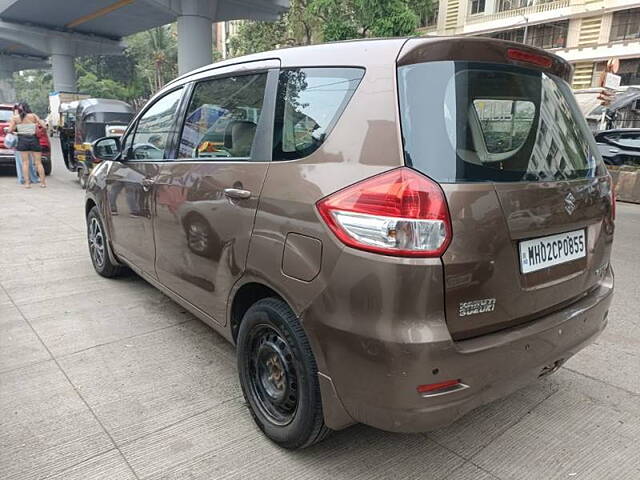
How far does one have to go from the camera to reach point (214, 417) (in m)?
2.59

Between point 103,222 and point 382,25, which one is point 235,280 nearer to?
point 103,222

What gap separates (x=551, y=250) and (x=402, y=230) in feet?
2.49

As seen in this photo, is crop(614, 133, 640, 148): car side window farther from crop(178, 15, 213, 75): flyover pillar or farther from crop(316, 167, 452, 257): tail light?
crop(178, 15, 213, 75): flyover pillar

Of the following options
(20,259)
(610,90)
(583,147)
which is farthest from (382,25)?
(583,147)

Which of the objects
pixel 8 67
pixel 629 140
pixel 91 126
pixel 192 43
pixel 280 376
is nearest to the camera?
pixel 280 376

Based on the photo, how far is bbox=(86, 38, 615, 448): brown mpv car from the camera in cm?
177

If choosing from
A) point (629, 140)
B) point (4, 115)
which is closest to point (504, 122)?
point (629, 140)

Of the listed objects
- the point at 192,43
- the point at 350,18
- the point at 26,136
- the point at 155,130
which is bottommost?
the point at 26,136

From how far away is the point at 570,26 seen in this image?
27.3 metres

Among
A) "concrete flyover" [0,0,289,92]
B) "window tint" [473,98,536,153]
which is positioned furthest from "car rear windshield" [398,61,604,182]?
"concrete flyover" [0,0,289,92]

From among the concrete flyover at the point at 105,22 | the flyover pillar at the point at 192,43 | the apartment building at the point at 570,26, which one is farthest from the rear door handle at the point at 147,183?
the apartment building at the point at 570,26

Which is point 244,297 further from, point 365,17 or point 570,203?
point 365,17

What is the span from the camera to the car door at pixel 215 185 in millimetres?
2402

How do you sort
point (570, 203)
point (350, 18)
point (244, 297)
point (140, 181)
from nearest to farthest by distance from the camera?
point (570, 203)
point (244, 297)
point (140, 181)
point (350, 18)
